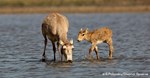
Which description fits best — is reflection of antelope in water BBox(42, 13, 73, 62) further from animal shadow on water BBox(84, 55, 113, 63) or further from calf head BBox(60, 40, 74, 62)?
animal shadow on water BBox(84, 55, 113, 63)

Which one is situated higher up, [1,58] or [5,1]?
[5,1]

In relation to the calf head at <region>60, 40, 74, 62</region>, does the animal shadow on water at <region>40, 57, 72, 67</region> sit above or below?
below

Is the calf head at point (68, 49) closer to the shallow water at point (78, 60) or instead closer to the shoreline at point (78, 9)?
the shallow water at point (78, 60)

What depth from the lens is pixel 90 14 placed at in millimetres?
46875

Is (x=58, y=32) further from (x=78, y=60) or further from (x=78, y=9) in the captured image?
(x=78, y=9)

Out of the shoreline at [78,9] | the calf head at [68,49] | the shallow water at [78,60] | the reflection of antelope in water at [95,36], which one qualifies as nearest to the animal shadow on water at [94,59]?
the shallow water at [78,60]

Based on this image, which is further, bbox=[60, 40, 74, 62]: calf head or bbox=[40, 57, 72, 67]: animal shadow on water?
bbox=[40, 57, 72, 67]: animal shadow on water

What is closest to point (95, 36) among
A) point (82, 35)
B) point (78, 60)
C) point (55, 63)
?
point (82, 35)

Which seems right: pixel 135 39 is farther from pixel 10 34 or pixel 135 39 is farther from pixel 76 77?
pixel 76 77

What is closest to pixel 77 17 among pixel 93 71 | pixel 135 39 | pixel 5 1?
pixel 5 1

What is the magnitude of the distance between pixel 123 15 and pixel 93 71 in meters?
28.7

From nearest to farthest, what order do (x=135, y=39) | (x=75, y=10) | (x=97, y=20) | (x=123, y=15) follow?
(x=135, y=39) < (x=97, y=20) < (x=123, y=15) < (x=75, y=10)

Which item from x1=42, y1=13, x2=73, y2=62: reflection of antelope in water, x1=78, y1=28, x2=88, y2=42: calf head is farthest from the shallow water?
x1=78, y1=28, x2=88, y2=42: calf head

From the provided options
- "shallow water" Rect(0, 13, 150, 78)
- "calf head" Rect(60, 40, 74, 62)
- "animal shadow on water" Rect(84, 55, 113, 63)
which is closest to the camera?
"shallow water" Rect(0, 13, 150, 78)
